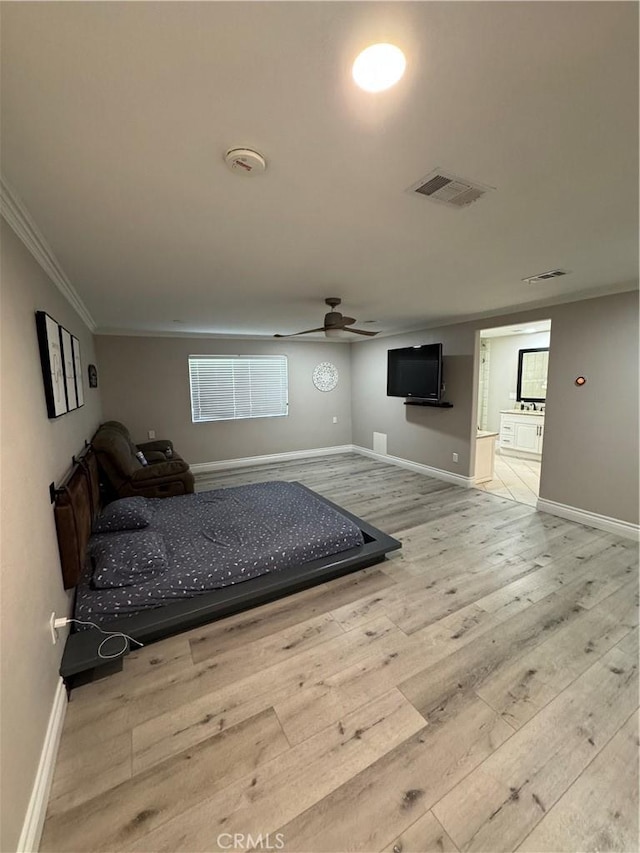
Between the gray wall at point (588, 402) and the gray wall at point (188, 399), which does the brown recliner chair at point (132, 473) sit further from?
the gray wall at point (588, 402)

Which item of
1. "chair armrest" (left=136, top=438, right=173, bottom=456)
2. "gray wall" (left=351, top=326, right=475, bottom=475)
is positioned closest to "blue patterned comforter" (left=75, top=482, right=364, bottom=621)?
"chair armrest" (left=136, top=438, right=173, bottom=456)

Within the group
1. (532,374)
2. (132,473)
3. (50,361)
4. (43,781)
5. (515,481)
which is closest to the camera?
(43,781)

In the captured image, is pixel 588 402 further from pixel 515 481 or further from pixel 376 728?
pixel 376 728

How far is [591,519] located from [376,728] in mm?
3375

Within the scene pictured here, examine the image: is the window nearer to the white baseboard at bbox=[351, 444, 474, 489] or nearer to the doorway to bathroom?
the white baseboard at bbox=[351, 444, 474, 489]

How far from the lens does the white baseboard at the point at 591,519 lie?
3.33m

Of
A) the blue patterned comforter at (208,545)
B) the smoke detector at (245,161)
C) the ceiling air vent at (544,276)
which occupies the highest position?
the ceiling air vent at (544,276)

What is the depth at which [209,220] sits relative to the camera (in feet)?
6.02

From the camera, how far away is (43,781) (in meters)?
1.30

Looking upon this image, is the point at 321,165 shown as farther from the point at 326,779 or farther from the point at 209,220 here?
the point at 326,779

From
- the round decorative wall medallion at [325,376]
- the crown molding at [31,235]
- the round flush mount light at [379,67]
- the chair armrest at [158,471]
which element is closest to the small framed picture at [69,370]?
the crown molding at [31,235]

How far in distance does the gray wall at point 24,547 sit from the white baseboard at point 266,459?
3.87m

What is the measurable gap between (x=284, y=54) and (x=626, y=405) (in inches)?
158

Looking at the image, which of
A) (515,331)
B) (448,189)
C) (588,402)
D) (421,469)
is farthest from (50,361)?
(515,331)
